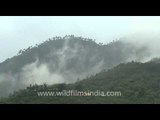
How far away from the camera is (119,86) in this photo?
22.8 feet

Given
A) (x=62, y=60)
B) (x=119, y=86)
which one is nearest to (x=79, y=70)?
(x=62, y=60)

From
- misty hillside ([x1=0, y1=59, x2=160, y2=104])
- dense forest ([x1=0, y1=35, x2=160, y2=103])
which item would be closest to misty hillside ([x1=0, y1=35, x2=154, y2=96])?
dense forest ([x1=0, y1=35, x2=160, y2=103])

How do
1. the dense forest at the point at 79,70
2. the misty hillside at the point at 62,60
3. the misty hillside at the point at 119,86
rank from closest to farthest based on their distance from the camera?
the misty hillside at the point at 119,86
the dense forest at the point at 79,70
the misty hillside at the point at 62,60

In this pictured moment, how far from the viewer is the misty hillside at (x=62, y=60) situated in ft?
23.0

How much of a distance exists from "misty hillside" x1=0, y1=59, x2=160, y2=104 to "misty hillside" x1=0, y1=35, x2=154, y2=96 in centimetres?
10

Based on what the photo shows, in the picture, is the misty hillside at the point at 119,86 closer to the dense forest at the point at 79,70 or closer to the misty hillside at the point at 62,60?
the dense forest at the point at 79,70

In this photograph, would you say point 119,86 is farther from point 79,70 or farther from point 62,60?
point 62,60

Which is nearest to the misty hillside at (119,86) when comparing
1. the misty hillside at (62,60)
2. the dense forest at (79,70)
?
the dense forest at (79,70)

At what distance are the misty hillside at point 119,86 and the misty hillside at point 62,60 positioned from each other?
0.34 ft

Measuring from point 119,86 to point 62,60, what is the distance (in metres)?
0.86
